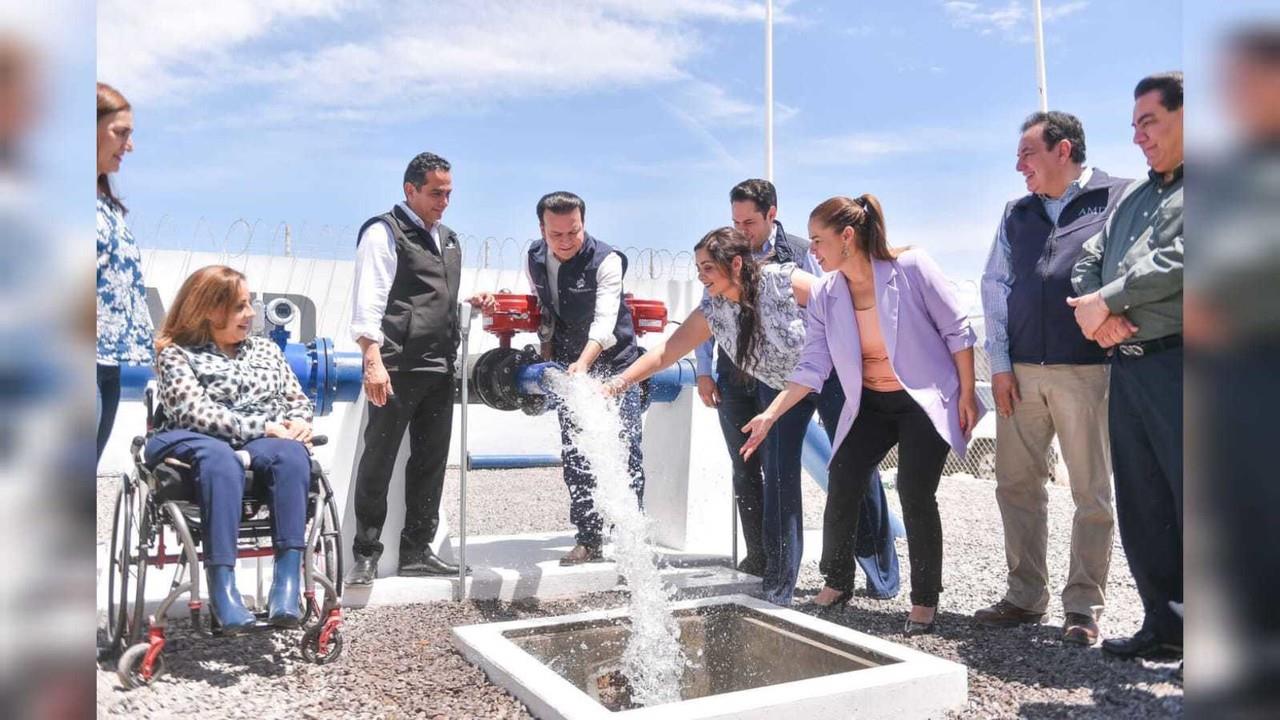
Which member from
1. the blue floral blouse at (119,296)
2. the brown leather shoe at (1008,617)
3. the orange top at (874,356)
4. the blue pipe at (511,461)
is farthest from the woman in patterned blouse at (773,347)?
the blue floral blouse at (119,296)

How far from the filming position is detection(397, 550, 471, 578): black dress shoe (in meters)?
4.35

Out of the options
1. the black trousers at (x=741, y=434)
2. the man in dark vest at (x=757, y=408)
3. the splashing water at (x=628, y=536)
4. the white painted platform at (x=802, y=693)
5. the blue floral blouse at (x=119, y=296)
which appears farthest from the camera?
the black trousers at (x=741, y=434)

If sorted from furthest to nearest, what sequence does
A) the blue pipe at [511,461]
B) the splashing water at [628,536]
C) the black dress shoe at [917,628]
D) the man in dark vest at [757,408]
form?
1. the blue pipe at [511,461]
2. the man in dark vest at [757,408]
3. the black dress shoe at [917,628]
4. the splashing water at [628,536]

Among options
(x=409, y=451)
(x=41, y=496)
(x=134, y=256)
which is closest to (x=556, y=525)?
(x=409, y=451)

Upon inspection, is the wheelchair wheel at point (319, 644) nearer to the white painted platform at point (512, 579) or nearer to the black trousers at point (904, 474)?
the white painted platform at point (512, 579)

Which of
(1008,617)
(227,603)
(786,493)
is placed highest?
(786,493)

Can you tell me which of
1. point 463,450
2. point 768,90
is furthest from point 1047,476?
point 768,90

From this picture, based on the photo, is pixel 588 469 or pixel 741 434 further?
pixel 588 469

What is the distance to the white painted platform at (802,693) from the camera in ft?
7.83

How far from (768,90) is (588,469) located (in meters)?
12.7

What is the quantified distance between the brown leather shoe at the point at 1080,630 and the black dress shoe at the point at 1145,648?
193 mm

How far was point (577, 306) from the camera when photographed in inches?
178

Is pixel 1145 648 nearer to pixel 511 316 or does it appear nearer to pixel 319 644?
pixel 319 644

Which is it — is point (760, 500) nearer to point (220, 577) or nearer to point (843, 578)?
point (843, 578)
